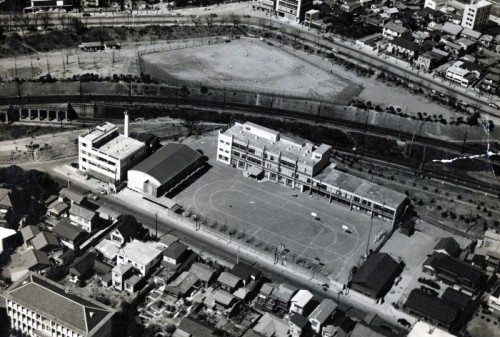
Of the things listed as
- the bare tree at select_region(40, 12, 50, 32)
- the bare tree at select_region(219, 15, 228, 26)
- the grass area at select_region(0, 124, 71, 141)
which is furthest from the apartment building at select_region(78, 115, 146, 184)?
the bare tree at select_region(219, 15, 228, 26)

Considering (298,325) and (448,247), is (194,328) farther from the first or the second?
(448,247)

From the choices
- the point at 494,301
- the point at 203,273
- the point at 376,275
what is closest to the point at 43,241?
the point at 203,273

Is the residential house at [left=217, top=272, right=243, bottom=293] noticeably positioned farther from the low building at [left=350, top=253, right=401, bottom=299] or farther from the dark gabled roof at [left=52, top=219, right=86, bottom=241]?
the dark gabled roof at [left=52, top=219, right=86, bottom=241]

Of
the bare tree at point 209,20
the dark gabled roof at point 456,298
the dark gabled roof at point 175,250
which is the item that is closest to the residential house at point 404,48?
the bare tree at point 209,20

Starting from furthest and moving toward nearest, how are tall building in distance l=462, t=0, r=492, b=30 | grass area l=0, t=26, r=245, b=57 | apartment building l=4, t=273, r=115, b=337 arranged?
tall building in distance l=462, t=0, r=492, b=30 < grass area l=0, t=26, r=245, b=57 < apartment building l=4, t=273, r=115, b=337

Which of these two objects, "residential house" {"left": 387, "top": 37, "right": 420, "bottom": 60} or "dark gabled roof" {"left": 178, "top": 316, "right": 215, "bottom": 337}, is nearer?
"dark gabled roof" {"left": 178, "top": 316, "right": 215, "bottom": 337}

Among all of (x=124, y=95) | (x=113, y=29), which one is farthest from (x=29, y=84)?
(x=113, y=29)
